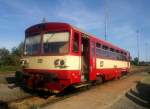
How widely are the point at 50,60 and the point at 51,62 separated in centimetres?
11

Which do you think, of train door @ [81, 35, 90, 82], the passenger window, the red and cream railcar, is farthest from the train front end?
train door @ [81, 35, 90, 82]

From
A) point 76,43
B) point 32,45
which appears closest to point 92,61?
point 76,43

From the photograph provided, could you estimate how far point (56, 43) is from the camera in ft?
41.8

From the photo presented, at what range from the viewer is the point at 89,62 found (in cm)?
1498

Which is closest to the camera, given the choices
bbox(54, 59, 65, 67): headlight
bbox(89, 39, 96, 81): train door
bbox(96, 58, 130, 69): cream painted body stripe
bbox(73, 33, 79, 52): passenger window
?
bbox(54, 59, 65, 67): headlight

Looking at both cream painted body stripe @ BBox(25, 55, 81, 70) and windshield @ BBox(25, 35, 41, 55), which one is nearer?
cream painted body stripe @ BBox(25, 55, 81, 70)

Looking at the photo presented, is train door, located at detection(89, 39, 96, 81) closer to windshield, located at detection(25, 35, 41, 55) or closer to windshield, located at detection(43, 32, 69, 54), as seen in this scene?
windshield, located at detection(43, 32, 69, 54)

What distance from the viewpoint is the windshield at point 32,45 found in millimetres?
13416

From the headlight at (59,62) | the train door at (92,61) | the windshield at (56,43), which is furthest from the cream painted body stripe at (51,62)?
the train door at (92,61)

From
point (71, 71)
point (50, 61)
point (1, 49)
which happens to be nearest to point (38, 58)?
point (50, 61)

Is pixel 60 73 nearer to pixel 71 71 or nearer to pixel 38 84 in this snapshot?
pixel 71 71

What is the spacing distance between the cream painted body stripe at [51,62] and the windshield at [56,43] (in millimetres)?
318

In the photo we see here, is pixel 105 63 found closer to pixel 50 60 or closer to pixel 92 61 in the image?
pixel 92 61

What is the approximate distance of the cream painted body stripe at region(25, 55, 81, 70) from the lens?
1232 centimetres
